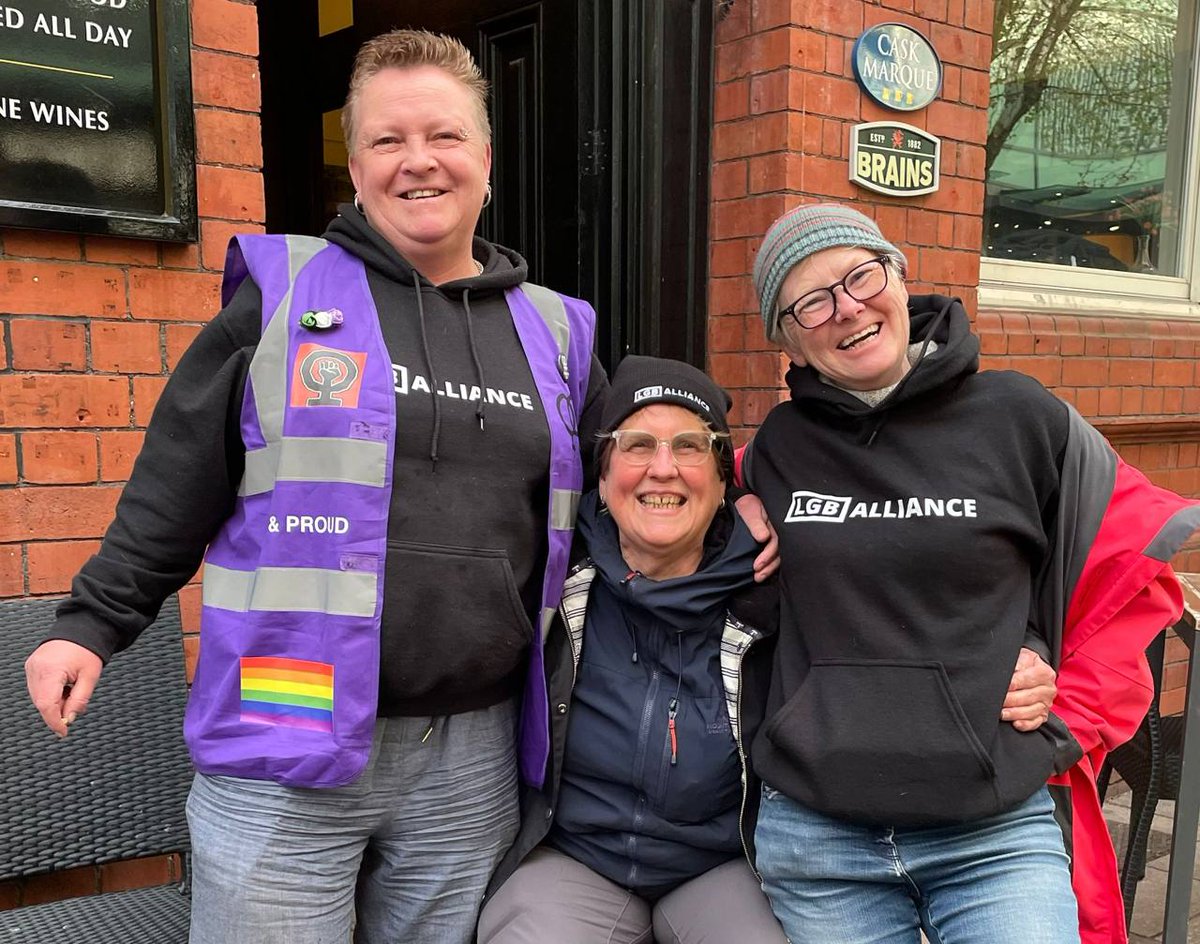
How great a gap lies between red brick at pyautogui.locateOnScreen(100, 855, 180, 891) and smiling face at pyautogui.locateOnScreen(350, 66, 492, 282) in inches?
62.6

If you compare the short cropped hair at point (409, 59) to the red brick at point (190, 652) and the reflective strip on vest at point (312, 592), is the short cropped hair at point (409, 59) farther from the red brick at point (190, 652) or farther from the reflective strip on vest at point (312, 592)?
the red brick at point (190, 652)

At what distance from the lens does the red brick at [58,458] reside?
2248 millimetres

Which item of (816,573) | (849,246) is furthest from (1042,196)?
(816,573)

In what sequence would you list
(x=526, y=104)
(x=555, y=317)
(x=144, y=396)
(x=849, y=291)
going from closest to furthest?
(x=849, y=291) → (x=555, y=317) → (x=144, y=396) → (x=526, y=104)

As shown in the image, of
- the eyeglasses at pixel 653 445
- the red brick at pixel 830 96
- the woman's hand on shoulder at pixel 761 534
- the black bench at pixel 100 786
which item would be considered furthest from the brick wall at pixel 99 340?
the red brick at pixel 830 96

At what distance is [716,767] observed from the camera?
1935mm

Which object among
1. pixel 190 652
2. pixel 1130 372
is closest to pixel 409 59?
pixel 190 652

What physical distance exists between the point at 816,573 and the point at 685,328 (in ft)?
5.20

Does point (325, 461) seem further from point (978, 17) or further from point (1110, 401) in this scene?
point (1110, 401)

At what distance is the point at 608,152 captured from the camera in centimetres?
317

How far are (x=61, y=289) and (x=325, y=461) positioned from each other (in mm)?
1010

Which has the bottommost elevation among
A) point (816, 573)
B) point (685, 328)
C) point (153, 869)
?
point (153, 869)

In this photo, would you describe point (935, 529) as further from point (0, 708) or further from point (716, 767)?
point (0, 708)

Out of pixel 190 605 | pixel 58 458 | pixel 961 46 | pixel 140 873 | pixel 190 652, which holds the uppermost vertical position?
pixel 961 46
